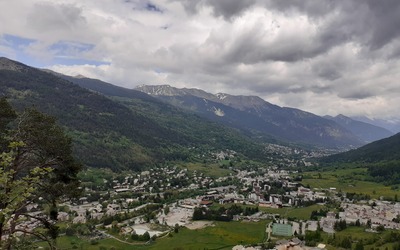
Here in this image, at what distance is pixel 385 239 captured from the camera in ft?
297

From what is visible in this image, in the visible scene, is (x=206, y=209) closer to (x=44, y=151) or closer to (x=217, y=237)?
(x=217, y=237)

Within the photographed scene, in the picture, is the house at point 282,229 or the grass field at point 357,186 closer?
the house at point 282,229

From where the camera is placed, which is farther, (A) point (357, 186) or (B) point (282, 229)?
(A) point (357, 186)

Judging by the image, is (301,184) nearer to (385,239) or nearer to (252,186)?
(252,186)

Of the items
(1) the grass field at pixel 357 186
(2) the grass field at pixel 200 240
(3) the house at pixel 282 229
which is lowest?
(2) the grass field at pixel 200 240

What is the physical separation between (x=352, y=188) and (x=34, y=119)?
176506mm

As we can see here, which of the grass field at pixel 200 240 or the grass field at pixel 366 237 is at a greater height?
the grass field at pixel 366 237

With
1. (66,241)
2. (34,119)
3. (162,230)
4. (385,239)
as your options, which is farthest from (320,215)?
(34,119)

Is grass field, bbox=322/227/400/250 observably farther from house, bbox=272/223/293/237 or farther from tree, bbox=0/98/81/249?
tree, bbox=0/98/81/249

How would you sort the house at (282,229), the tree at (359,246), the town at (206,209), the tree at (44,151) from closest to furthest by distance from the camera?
the tree at (44,151), the tree at (359,246), the town at (206,209), the house at (282,229)

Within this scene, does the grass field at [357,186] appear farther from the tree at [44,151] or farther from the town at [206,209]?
the tree at [44,151]

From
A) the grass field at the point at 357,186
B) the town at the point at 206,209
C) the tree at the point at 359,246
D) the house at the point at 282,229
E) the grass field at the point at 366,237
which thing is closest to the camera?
the tree at the point at 359,246

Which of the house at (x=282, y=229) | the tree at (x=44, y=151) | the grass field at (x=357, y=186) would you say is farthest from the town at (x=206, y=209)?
the tree at (x=44, y=151)

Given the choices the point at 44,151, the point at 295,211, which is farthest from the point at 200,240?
the point at 44,151
